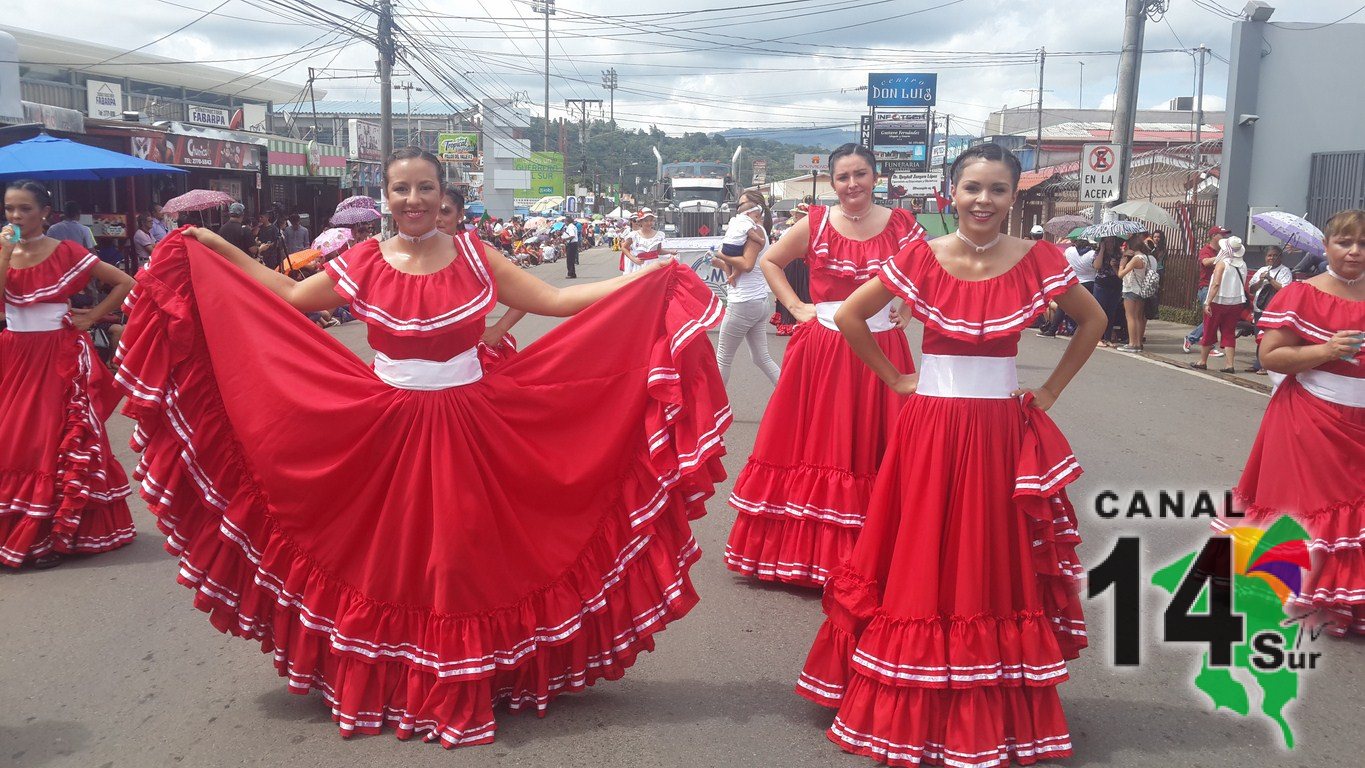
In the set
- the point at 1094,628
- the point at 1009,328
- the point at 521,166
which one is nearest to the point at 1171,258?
the point at 1094,628

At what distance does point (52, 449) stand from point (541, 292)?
3.62m

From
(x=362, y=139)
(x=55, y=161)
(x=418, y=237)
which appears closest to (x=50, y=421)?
(x=418, y=237)

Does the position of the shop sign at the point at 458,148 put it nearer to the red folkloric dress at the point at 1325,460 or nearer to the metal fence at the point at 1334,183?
the metal fence at the point at 1334,183

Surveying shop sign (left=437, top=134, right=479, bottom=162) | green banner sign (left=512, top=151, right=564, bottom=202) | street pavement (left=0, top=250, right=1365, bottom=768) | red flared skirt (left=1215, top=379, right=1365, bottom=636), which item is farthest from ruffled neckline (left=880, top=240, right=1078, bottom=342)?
green banner sign (left=512, top=151, right=564, bottom=202)

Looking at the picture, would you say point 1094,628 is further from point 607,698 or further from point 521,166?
point 521,166

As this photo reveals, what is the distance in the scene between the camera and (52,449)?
6340 millimetres

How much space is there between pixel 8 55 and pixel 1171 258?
20.7 m

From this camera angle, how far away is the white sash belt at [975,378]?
13.1ft

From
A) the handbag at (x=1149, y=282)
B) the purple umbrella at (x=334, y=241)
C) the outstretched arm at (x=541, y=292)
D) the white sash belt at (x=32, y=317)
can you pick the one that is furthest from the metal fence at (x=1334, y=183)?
the white sash belt at (x=32, y=317)

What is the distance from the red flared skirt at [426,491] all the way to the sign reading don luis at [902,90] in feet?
150

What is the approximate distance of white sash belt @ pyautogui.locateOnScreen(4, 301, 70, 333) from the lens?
21.1 feet

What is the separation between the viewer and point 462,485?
408 centimetres

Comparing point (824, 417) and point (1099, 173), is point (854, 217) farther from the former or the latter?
point (1099, 173)

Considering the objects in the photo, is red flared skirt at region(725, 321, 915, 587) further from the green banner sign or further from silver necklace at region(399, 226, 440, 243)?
the green banner sign
